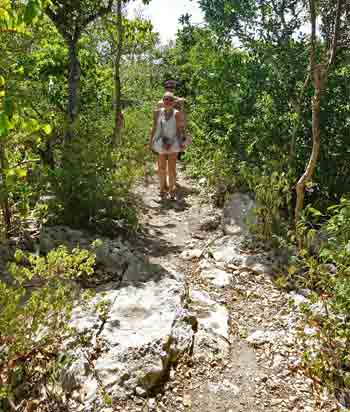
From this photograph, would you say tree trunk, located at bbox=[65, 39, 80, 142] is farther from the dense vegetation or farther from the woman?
the woman

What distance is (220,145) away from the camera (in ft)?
25.0

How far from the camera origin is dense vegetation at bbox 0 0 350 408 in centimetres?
268

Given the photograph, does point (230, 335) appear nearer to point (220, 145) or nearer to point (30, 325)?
point (30, 325)

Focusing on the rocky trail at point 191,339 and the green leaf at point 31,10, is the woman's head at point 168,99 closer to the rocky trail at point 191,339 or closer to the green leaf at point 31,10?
the rocky trail at point 191,339

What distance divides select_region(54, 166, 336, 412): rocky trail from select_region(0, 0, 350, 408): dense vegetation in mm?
234

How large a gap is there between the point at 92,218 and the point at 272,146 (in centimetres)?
277

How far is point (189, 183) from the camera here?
835 cm

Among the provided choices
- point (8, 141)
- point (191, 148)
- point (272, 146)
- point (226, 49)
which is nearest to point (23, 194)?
point (8, 141)

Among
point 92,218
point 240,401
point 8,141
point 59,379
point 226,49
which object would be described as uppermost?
point 226,49

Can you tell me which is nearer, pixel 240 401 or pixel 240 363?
pixel 240 401

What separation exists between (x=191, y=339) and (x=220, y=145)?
4.97m

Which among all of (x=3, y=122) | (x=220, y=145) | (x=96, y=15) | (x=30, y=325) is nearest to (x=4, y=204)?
(x=30, y=325)

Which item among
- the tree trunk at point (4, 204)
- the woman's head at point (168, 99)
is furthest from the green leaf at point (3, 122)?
the woman's head at point (168, 99)

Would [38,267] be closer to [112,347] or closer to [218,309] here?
[112,347]
